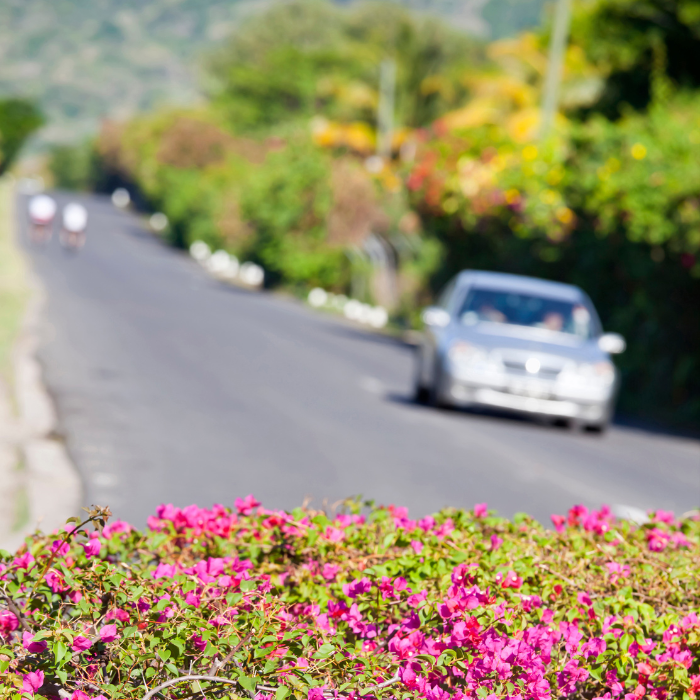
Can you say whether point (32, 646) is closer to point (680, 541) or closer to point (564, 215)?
point (680, 541)

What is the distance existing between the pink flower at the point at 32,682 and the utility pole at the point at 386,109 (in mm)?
48450

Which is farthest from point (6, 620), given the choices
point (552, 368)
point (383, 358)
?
point (383, 358)

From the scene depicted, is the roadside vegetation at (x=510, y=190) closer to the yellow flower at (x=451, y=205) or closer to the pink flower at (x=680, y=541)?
the yellow flower at (x=451, y=205)

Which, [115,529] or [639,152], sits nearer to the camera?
[115,529]

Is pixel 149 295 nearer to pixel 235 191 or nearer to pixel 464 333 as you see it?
pixel 464 333

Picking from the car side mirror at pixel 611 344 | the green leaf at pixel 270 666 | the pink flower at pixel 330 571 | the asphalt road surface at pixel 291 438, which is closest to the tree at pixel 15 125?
the asphalt road surface at pixel 291 438

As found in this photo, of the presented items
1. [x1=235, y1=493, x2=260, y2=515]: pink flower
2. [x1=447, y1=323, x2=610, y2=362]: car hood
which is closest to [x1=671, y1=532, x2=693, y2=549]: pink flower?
[x1=235, y1=493, x2=260, y2=515]: pink flower

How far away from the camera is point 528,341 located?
15172 millimetres

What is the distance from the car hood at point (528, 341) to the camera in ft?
49.0

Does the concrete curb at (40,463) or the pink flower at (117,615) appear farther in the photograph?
the concrete curb at (40,463)

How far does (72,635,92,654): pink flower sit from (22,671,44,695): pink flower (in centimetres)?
14

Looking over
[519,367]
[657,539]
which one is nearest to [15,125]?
[519,367]

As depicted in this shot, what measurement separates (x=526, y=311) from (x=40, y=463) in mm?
8231

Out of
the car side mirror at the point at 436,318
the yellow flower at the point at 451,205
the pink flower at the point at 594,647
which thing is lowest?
the car side mirror at the point at 436,318
